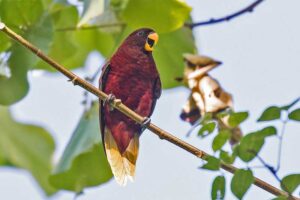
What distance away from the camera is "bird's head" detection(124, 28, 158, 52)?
240 cm

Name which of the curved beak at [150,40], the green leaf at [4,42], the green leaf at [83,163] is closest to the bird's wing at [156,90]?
the curved beak at [150,40]

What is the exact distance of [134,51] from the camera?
2.44m

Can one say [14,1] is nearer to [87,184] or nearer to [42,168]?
[87,184]

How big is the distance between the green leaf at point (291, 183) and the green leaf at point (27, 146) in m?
1.75

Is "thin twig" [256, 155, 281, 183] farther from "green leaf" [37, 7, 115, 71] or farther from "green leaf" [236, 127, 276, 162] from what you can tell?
"green leaf" [37, 7, 115, 71]

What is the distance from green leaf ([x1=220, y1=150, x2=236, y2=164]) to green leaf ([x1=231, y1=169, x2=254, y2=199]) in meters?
0.06

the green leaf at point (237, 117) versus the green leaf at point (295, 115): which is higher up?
the green leaf at point (295, 115)

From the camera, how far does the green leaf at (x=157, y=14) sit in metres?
2.47

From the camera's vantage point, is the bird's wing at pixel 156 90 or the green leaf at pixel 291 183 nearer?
the green leaf at pixel 291 183

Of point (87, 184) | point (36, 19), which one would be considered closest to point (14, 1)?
point (36, 19)

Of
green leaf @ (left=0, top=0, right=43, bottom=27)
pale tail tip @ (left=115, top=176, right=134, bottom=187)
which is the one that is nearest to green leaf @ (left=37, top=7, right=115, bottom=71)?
green leaf @ (left=0, top=0, right=43, bottom=27)

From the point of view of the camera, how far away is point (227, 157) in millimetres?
1766

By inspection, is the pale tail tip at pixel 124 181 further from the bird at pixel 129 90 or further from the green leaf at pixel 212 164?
the green leaf at pixel 212 164

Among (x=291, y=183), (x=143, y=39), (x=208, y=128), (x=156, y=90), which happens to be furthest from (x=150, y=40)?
(x=291, y=183)
